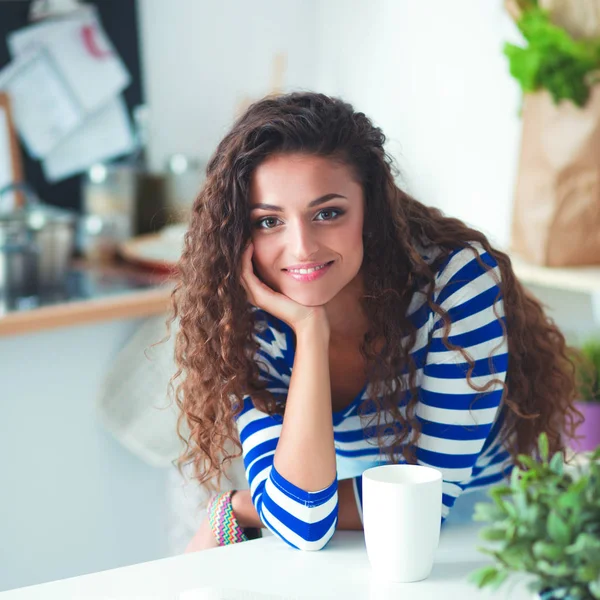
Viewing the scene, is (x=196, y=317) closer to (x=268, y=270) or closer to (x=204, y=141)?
(x=268, y=270)

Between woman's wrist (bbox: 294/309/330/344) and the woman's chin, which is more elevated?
the woman's chin

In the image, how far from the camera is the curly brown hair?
102 centimetres

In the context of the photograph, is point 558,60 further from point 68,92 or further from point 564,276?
point 68,92

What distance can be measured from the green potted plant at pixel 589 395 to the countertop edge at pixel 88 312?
0.82 meters

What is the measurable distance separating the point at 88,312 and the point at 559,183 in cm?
94

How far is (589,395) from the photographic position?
1657 mm

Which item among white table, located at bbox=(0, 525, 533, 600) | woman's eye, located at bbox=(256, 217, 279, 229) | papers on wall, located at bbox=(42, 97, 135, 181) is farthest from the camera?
papers on wall, located at bbox=(42, 97, 135, 181)

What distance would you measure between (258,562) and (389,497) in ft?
0.53

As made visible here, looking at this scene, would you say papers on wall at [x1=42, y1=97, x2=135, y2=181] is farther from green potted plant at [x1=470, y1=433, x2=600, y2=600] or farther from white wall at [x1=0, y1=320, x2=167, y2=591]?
green potted plant at [x1=470, y1=433, x2=600, y2=600]

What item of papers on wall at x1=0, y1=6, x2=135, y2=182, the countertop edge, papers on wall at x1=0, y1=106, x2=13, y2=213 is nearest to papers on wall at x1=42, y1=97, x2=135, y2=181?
papers on wall at x1=0, y1=6, x2=135, y2=182

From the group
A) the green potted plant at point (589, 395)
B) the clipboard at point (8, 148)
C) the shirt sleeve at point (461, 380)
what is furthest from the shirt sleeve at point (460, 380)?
the clipboard at point (8, 148)

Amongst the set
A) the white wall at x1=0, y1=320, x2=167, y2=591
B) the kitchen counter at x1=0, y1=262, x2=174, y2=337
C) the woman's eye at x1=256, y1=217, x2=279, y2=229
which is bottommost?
the white wall at x1=0, y1=320, x2=167, y2=591

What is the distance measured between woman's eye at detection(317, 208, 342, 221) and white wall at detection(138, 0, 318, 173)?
1513 millimetres

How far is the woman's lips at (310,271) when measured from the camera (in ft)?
3.36
